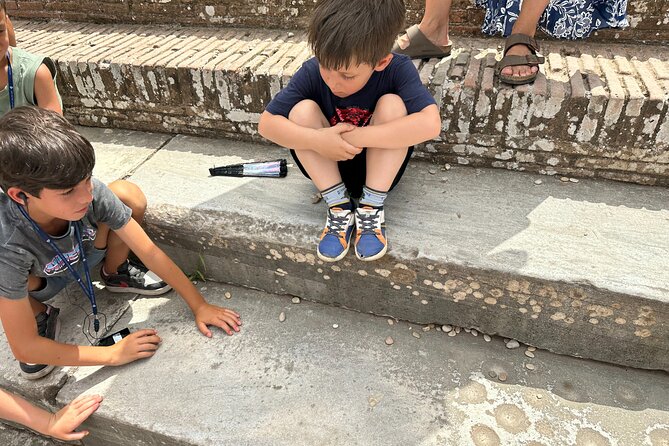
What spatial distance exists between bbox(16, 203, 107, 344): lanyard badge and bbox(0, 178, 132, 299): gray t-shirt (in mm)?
15

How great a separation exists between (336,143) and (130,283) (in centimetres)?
125

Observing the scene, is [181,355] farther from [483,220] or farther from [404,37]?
[404,37]

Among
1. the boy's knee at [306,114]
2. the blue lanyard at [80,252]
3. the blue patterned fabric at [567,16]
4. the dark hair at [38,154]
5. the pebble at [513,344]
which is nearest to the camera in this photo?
the dark hair at [38,154]

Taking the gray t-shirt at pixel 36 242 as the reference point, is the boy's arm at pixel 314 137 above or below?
above

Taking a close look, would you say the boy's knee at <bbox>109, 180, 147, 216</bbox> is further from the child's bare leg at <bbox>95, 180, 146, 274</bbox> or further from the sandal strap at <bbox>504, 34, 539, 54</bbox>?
the sandal strap at <bbox>504, 34, 539, 54</bbox>

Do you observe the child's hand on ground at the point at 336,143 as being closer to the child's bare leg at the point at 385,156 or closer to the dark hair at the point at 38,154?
the child's bare leg at the point at 385,156

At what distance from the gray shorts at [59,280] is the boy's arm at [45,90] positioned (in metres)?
0.81

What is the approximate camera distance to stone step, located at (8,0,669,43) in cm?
234

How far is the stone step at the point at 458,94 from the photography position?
79.4 inches

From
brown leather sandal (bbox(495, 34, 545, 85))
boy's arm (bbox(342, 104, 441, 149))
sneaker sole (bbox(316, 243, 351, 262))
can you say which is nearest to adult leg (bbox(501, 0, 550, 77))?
brown leather sandal (bbox(495, 34, 545, 85))

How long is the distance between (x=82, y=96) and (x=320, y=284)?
6.25 ft

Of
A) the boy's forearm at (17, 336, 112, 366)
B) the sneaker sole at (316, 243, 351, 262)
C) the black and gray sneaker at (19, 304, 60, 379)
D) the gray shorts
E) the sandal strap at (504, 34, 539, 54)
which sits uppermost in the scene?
the sandal strap at (504, 34, 539, 54)

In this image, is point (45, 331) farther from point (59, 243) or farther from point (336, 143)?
point (336, 143)

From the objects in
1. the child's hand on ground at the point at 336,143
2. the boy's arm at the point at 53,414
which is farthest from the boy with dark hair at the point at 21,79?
the child's hand on ground at the point at 336,143
